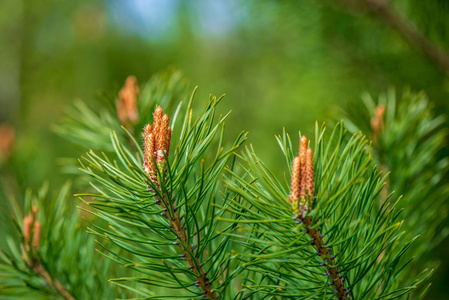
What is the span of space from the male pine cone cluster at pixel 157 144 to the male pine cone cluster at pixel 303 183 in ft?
0.33

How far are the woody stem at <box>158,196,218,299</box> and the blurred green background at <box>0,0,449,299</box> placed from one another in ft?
0.99

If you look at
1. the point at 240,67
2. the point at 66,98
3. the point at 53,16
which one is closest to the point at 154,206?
the point at 240,67

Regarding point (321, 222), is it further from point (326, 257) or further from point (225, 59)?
point (225, 59)

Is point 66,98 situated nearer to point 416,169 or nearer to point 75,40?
point 75,40

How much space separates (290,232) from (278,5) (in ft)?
2.26

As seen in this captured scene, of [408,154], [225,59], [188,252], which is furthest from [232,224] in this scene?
[225,59]

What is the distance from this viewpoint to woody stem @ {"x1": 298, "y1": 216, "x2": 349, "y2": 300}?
301mm

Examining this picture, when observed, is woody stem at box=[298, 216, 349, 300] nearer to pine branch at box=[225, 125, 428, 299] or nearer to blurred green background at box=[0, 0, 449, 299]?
pine branch at box=[225, 125, 428, 299]

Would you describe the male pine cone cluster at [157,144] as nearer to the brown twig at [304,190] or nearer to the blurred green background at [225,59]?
the brown twig at [304,190]

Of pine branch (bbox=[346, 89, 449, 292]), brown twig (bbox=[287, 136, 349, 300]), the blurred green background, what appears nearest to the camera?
brown twig (bbox=[287, 136, 349, 300])

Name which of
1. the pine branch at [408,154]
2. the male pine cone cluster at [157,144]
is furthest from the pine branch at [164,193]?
the pine branch at [408,154]

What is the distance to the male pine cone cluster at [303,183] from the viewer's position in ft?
0.94

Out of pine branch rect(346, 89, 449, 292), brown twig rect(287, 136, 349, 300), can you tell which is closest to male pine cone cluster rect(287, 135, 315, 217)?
brown twig rect(287, 136, 349, 300)

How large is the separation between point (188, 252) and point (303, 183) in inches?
4.3
